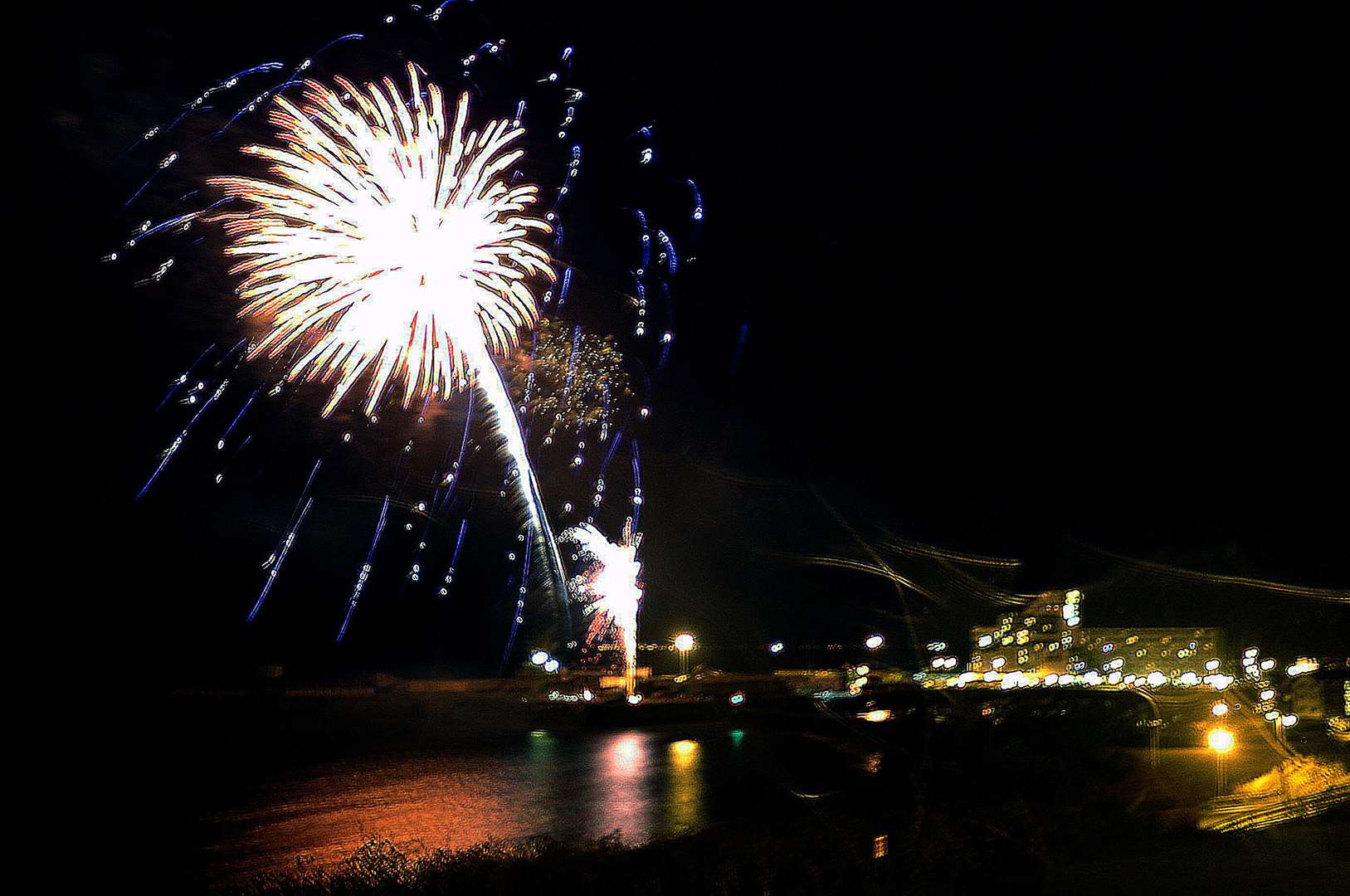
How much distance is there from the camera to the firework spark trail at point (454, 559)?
52438mm

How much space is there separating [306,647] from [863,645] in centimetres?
2812

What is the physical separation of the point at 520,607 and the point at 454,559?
5031 mm

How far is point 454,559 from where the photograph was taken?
5488 cm

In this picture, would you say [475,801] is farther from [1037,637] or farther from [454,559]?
[454,559]

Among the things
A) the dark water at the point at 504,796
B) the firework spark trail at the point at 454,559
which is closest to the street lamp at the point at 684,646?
the dark water at the point at 504,796

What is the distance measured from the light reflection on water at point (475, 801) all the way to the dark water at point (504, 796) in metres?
Result: 0.02

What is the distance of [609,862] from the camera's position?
589 centimetres

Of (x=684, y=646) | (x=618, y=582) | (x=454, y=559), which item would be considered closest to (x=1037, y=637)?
(x=684, y=646)

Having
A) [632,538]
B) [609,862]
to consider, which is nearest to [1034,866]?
[609,862]

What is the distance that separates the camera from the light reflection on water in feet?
32.3

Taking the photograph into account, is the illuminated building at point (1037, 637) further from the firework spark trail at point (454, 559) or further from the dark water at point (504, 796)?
the firework spark trail at point (454, 559)

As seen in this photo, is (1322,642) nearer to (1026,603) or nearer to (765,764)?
(1026,603)

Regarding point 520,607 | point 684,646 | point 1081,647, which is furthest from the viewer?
point 520,607

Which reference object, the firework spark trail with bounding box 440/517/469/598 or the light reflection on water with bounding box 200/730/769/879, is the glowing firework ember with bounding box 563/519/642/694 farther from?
the firework spark trail with bounding box 440/517/469/598
